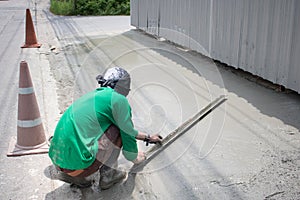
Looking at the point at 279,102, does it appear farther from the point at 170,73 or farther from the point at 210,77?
the point at 170,73

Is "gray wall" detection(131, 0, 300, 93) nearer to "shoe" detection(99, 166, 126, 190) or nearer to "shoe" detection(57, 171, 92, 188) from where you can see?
"shoe" detection(99, 166, 126, 190)

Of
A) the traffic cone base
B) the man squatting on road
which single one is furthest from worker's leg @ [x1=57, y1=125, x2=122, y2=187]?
the traffic cone base

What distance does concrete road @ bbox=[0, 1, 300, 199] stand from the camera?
3197mm

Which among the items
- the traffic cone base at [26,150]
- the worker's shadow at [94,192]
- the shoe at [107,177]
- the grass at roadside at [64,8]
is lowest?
the worker's shadow at [94,192]

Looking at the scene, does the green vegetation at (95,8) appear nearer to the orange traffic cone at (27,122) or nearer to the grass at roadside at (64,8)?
the grass at roadside at (64,8)

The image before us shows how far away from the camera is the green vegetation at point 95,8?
811 inches

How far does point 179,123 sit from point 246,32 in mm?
2516

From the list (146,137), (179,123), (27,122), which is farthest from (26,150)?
(179,123)

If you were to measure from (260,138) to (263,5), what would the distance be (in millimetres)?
2519

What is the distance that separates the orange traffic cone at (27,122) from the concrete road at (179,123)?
15 cm

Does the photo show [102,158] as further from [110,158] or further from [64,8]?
[64,8]

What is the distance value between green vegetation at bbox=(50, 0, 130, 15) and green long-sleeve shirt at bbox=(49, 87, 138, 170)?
59.8 feet

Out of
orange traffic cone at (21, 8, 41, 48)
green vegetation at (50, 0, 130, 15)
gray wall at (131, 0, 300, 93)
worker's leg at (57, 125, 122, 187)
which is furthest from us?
green vegetation at (50, 0, 130, 15)

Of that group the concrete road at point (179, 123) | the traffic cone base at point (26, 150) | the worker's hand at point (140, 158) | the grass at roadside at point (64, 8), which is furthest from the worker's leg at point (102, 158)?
the grass at roadside at point (64, 8)
